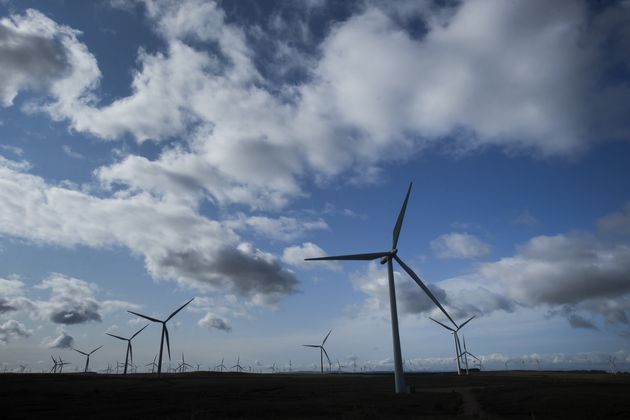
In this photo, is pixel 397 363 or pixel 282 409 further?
pixel 397 363

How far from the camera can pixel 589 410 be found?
51.1m

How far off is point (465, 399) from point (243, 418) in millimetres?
40875

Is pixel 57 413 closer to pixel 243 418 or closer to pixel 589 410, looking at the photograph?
pixel 243 418

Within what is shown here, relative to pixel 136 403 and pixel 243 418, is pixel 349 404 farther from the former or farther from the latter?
pixel 136 403

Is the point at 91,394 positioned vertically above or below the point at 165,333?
below

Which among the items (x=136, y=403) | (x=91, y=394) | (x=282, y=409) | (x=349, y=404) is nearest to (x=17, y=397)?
(x=91, y=394)

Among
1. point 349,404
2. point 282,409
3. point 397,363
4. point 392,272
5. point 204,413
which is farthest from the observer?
point 392,272

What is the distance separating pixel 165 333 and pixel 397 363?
9407 centimetres

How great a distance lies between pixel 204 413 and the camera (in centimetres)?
4972

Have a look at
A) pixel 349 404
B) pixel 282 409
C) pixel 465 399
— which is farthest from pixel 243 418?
pixel 465 399

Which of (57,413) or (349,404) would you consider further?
(349,404)

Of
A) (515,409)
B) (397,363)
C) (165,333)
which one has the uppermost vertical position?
(165,333)

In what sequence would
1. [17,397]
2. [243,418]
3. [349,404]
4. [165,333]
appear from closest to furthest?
[243,418] → [349,404] → [17,397] → [165,333]

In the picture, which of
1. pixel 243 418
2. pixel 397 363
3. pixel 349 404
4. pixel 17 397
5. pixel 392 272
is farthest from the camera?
pixel 392 272
